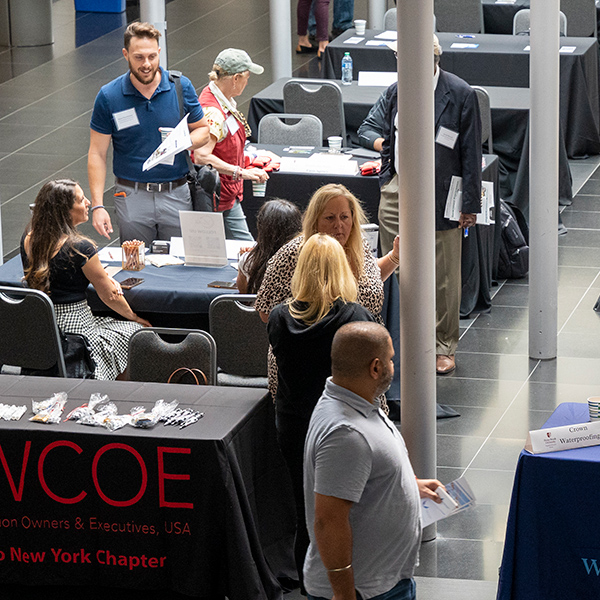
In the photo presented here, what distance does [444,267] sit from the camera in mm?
5816

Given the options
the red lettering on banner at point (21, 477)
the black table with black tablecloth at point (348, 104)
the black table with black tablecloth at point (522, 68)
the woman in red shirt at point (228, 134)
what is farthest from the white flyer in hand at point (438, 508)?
the black table with black tablecloth at point (522, 68)

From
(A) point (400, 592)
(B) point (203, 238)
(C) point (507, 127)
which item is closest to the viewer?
(A) point (400, 592)

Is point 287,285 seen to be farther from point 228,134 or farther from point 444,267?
point 228,134

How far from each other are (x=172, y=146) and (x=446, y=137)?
1378mm

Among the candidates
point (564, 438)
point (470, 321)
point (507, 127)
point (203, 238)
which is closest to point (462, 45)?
point (507, 127)

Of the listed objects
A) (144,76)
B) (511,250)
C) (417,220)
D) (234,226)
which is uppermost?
(144,76)

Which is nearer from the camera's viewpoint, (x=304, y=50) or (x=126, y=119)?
(x=126, y=119)

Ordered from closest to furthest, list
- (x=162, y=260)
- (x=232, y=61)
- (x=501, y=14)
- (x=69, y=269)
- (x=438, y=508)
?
(x=438, y=508) → (x=69, y=269) → (x=162, y=260) → (x=232, y=61) → (x=501, y=14)

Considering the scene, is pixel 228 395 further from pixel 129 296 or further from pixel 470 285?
pixel 470 285

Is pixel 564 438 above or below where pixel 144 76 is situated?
below

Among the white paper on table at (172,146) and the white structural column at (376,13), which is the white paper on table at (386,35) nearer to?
the white structural column at (376,13)

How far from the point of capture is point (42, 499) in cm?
369

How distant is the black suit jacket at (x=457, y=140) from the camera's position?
5.59 meters

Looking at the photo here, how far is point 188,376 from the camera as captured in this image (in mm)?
4465
